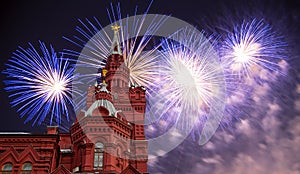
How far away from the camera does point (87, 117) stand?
3578cm

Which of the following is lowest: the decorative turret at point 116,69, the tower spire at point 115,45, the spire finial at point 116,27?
the decorative turret at point 116,69

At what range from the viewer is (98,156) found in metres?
34.5

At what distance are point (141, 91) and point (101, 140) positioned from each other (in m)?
→ 10.2

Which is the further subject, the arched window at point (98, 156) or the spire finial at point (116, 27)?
the spire finial at point (116, 27)

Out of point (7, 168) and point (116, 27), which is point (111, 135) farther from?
point (116, 27)

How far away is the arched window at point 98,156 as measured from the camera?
34062 mm

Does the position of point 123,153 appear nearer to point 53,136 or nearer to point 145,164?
point 145,164

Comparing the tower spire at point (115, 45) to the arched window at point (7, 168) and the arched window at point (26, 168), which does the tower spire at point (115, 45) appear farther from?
the arched window at point (7, 168)

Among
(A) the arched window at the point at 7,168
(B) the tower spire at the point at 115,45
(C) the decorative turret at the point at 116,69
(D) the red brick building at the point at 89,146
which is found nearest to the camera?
(A) the arched window at the point at 7,168

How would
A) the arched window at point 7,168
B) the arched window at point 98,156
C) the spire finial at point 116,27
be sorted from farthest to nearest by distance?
the spire finial at point 116,27
the arched window at point 98,156
the arched window at point 7,168

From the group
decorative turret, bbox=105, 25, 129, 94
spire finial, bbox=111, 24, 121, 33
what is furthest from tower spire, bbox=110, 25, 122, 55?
spire finial, bbox=111, 24, 121, 33

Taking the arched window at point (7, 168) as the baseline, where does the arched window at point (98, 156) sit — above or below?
above

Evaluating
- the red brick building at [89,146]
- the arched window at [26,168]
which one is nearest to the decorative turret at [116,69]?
the red brick building at [89,146]

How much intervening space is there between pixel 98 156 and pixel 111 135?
2.26m
